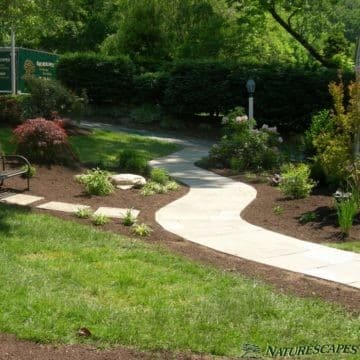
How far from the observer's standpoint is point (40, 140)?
11.2 metres

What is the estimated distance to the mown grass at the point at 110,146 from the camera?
535 inches

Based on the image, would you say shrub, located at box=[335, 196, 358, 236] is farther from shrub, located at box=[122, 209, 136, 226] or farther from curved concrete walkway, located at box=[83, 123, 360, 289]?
shrub, located at box=[122, 209, 136, 226]

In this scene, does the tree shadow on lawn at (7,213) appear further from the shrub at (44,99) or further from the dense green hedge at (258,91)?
the dense green hedge at (258,91)

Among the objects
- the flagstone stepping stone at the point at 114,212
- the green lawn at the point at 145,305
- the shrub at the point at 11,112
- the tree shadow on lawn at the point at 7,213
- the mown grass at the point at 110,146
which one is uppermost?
the shrub at the point at 11,112

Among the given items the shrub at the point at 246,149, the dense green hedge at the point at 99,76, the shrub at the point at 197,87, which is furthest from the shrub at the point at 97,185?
the dense green hedge at the point at 99,76

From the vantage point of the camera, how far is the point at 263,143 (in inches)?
526

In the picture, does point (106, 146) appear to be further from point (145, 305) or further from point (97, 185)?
point (145, 305)

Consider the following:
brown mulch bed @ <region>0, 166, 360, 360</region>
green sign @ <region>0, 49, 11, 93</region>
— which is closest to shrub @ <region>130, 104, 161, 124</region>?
green sign @ <region>0, 49, 11, 93</region>

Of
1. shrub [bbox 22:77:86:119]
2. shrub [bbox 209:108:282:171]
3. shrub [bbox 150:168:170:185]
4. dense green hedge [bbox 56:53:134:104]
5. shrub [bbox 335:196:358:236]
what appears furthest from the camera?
dense green hedge [bbox 56:53:134:104]

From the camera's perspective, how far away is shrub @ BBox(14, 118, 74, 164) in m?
11.2

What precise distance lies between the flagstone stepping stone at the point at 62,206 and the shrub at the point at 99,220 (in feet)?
1.87

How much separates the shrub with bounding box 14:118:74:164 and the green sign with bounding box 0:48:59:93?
41.1 feet

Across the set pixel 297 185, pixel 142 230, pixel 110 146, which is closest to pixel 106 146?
pixel 110 146

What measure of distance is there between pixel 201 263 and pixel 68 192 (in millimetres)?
3956
